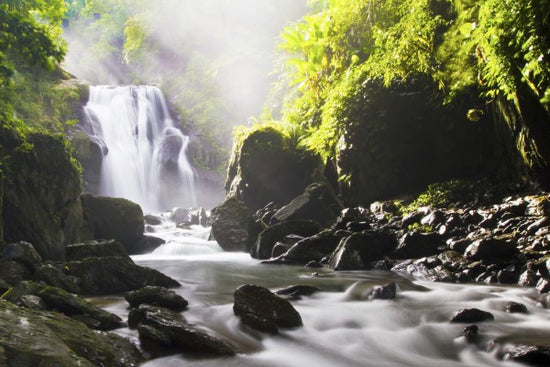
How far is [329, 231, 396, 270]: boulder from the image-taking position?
7.34 meters

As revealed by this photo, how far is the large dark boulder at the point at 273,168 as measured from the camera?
14.2m

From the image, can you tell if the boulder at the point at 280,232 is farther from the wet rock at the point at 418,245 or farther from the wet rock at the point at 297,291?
the wet rock at the point at 297,291

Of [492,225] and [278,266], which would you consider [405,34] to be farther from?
[278,266]

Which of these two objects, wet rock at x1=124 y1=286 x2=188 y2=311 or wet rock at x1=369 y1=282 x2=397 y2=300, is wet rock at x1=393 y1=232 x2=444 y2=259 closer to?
wet rock at x1=369 y1=282 x2=397 y2=300

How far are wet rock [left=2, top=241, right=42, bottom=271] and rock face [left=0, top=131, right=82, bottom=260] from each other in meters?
1.82

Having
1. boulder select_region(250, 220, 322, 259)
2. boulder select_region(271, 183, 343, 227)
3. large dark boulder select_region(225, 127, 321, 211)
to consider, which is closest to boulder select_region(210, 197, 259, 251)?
boulder select_region(271, 183, 343, 227)

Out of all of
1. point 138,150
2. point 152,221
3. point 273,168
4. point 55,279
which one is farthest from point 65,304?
point 138,150

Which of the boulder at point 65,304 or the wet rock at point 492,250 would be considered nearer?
the boulder at point 65,304

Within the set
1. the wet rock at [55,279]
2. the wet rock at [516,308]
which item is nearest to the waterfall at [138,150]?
the wet rock at [55,279]

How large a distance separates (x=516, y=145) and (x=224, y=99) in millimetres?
26759

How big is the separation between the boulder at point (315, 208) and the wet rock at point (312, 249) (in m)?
2.41

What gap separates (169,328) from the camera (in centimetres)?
353

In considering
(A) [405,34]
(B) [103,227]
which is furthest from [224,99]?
(A) [405,34]

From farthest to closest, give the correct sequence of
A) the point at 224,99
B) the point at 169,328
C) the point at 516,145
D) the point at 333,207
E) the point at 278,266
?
the point at 224,99, the point at 333,207, the point at 278,266, the point at 516,145, the point at 169,328
